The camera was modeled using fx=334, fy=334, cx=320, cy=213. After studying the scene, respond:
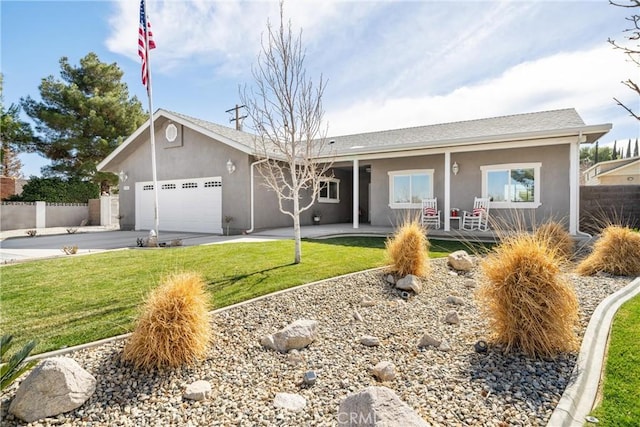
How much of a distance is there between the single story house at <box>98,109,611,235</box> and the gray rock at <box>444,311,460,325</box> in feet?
22.5

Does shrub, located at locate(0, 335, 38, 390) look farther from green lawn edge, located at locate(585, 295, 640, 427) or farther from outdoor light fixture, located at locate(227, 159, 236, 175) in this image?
outdoor light fixture, located at locate(227, 159, 236, 175)

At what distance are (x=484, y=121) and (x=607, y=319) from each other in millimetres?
11527

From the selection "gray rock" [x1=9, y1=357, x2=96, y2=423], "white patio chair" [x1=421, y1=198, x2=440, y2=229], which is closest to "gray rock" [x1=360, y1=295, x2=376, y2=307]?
"gray rock" [x1=9, y1=357, x2=96, y2=423]

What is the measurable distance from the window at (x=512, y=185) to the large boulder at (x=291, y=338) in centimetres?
1006

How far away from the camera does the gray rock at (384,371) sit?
296 centimetres

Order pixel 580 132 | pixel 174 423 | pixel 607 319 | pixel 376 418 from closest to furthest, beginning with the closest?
pixel 376 418 → pixel 174 423 → pixel 607 319 → pixel 580 132

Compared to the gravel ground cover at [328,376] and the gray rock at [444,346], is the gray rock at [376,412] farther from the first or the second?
the gray rock at [444,346]

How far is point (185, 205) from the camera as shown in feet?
46.5

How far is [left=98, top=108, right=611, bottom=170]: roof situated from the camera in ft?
31.1

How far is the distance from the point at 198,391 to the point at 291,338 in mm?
1073

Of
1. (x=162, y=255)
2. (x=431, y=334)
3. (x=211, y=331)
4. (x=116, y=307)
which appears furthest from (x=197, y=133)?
(x=431, y=334)

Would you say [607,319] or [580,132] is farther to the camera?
[580,132]

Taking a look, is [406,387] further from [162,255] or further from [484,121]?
[484,121]

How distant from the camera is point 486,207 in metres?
11.4
